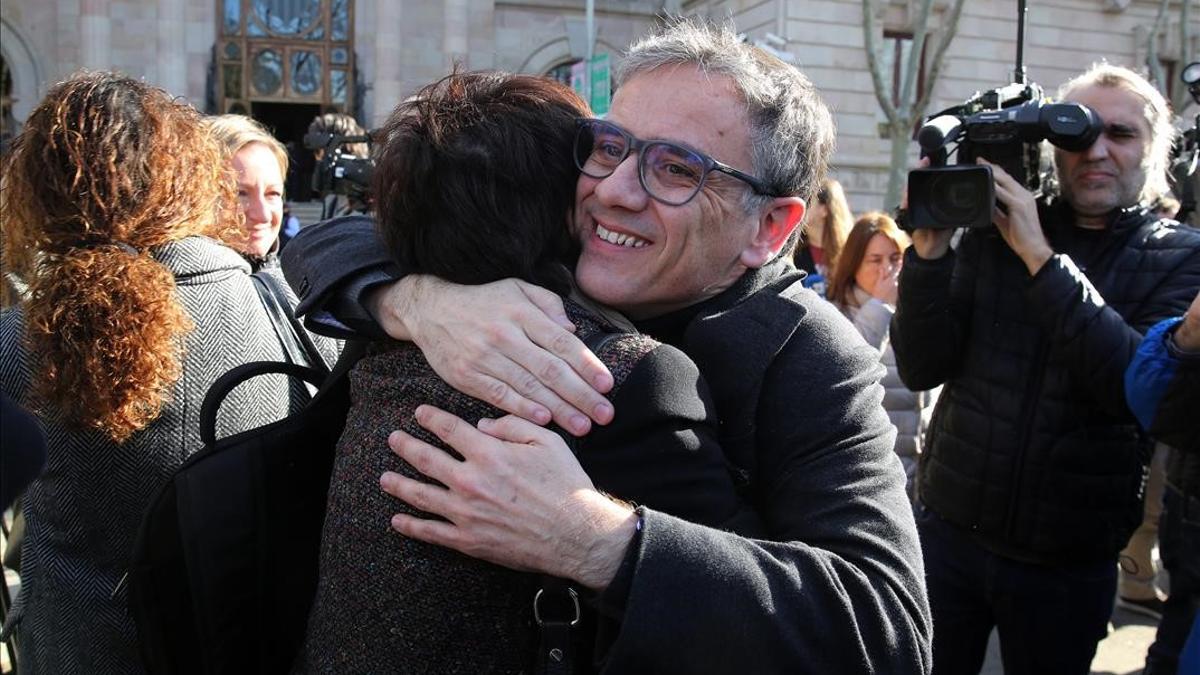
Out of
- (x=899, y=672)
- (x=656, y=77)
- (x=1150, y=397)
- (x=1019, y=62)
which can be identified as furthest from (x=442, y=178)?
(x=1019, y=62)

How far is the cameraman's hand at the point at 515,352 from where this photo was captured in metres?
1.32

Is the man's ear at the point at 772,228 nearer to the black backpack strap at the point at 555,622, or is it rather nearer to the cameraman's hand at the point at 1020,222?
the black backpack strap at the point at 555,622

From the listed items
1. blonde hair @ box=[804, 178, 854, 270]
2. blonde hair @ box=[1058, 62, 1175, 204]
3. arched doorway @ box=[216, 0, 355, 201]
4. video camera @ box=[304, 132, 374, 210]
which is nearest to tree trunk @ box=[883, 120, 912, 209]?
blonde hair @ box=[804, 178, 854, 270]

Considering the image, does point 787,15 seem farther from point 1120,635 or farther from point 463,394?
point 463,394

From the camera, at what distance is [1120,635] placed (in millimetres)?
4844

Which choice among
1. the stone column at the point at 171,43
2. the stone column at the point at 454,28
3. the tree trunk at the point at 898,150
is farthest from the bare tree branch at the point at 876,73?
the stone column at the point at 171,43

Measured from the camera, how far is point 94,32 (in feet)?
65.7

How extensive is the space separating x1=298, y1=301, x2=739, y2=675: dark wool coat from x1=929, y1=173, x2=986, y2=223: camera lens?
71.0 inches

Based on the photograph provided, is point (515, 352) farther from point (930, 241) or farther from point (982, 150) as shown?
point (982, 150)

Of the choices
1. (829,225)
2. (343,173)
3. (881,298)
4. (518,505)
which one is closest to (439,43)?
(343,173)

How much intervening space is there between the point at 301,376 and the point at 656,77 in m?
0.81

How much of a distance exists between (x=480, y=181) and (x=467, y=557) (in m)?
0.51

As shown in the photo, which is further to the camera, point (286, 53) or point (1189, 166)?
point (286, 53)

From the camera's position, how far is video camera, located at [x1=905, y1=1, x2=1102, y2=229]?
114 inches
